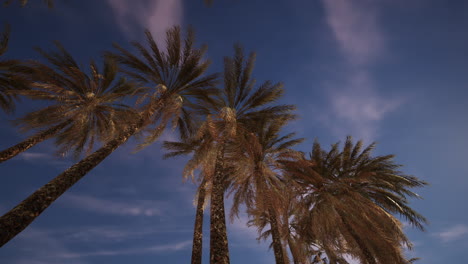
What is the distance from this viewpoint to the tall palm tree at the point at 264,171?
10891 mm

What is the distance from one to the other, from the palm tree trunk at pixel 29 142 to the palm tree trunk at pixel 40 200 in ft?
15.0

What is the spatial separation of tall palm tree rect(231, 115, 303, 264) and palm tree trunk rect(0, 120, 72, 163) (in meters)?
9.43

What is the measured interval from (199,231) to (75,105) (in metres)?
9.76

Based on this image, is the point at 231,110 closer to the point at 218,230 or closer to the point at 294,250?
the point at 218,230

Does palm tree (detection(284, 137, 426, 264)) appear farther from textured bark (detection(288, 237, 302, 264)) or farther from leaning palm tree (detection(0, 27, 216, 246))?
leaning palm tree (detection(0, 27, 216, 246))

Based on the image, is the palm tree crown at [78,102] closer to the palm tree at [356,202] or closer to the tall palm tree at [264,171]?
the tall palm tree at [264,171]

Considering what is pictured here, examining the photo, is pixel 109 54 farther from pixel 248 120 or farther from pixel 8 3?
pixel 248 120

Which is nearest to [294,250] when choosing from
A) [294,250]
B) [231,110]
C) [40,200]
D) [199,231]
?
[294,250]

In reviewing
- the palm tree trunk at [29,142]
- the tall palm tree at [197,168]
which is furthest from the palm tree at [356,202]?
the palm tree trunk at [29,142]

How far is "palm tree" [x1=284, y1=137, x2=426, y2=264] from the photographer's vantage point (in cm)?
1029

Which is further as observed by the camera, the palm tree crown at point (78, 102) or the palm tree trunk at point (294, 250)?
the palm tree trunk at point (294, 250)

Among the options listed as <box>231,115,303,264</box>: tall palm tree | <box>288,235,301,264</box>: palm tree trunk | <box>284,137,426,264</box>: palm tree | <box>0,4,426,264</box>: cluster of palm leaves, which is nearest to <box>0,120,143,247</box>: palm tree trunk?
<box>0,4,426,264</box>: cluster of palm leaves

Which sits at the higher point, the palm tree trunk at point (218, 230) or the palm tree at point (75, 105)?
the palm tree at point (75, 105)

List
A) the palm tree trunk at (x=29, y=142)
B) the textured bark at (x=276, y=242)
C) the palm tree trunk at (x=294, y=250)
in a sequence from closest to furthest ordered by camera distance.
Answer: the palm tree trunk at (x=29, y=142) → the textured bark at (x=276, y=242) → the palm tree trunk at (x=294, y=250)
